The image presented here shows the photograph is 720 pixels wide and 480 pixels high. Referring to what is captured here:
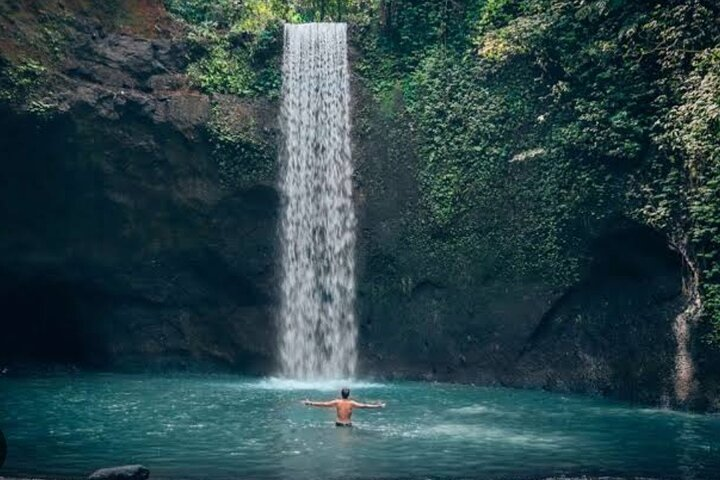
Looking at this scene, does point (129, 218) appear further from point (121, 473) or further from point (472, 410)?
point (121, 473)

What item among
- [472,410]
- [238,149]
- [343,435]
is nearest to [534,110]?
[238,149]

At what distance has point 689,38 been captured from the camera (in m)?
18.2

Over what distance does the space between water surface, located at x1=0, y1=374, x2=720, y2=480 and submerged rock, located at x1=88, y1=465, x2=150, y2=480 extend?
48 cm

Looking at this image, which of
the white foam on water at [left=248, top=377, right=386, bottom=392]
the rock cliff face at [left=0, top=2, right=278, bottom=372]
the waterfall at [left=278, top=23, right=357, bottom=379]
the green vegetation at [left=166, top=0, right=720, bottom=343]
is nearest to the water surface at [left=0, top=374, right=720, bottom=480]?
the white foam on water at [left=248, top=377, right=386, bottom=392]

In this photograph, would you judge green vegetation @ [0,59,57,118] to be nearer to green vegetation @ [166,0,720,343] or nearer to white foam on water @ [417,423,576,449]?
green vegetation @ [166,0,720,343]

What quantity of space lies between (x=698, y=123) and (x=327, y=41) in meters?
11.4

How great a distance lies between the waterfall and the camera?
2338 centimetres

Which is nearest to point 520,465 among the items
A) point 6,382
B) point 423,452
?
point 423,452

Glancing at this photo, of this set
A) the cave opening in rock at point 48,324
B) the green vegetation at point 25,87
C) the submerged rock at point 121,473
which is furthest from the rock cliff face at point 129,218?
the submerged rock at point 121,473

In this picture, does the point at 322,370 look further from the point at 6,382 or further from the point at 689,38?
the point at 689,38

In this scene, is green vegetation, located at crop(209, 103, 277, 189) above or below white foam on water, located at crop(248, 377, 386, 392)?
above

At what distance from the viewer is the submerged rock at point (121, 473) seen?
399 inches

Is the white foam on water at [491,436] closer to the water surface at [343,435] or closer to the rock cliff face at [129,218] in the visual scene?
the water surface at [343,435]

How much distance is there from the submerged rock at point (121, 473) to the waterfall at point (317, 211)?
12.8m
